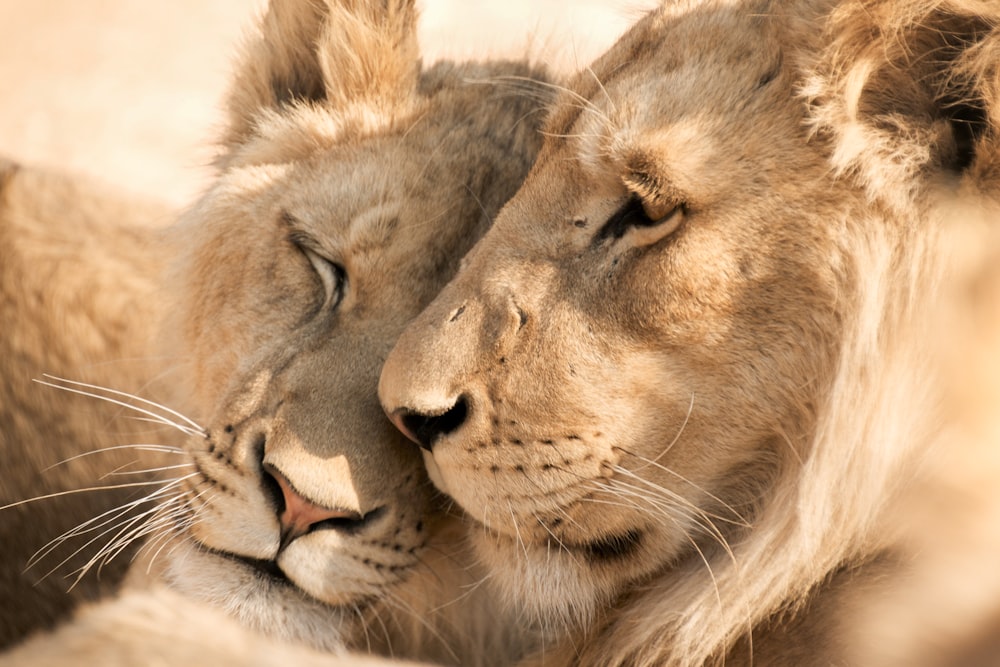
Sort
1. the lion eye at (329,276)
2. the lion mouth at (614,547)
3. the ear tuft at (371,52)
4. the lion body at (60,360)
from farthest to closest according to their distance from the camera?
the lion body at (60,360)
the ear tuft at (371,52)
the lion eye at (329,276)
the lion mouth at (614,547)

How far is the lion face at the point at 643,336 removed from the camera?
1.46 meters

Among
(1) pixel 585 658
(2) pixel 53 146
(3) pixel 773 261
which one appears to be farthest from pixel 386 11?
(2) pixel 53 146

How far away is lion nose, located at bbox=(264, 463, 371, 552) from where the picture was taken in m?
1.62

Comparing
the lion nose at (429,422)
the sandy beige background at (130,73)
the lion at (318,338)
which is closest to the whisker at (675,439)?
the lion nose at (429,422)

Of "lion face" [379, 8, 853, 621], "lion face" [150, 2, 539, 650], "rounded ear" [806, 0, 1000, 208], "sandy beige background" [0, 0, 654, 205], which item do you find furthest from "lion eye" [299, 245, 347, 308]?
"sandy beige background" [0, 0, 654, 205]

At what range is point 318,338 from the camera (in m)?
1.85

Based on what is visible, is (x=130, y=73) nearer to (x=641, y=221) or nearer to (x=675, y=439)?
(x=641, y=221)

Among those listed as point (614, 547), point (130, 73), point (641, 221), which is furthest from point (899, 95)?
point (130, 73)

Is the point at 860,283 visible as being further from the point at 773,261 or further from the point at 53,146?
the point at 53,146

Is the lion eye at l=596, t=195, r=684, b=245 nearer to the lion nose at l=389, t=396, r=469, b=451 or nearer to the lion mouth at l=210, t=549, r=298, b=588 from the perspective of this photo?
the lion nose at l=389, t=396, r=469, b=451

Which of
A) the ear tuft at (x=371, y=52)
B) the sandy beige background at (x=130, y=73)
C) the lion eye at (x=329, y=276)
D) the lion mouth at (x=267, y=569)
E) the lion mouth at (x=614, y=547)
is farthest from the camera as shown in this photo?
the sandy beige background at (x=130, y=73)

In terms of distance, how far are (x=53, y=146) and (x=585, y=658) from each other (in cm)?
350

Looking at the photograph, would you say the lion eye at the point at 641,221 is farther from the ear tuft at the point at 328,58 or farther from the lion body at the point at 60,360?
the lion body at the point at 60,360

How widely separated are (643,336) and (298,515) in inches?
20.7
